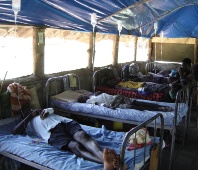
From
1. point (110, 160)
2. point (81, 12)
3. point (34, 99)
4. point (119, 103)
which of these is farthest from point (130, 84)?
point (110, 160)

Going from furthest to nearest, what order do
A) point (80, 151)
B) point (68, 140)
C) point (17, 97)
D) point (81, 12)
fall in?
1. point (81, 12)
2. point (17, 97)
3. point (68, 140)
4. point (80, 151)

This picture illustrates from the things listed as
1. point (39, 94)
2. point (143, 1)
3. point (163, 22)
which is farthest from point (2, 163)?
point (163, 22)

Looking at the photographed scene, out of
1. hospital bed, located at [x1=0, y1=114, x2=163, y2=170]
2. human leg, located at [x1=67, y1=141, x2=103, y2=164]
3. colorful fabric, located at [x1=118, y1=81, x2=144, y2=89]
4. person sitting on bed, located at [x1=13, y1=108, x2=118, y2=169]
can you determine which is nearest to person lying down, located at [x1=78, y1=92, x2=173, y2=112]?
hospital bed, located at [x1=0, y1=114, x2=163, y2=170]

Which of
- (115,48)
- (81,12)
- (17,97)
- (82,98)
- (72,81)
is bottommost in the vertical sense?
(82,98)

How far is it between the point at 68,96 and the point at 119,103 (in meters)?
1.05

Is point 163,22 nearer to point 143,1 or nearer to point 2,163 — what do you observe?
point 143,1

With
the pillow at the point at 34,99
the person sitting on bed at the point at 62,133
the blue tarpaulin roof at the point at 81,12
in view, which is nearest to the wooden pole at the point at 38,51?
the blue tarpaulin roof at the point at 81,12

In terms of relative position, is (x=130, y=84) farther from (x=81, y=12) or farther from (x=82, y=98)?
(x=81, y=12)

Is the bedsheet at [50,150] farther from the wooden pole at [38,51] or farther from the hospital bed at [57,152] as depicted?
the wooden pole at [38,51]

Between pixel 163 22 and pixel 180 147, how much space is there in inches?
184

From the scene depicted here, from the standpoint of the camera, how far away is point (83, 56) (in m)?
6.76

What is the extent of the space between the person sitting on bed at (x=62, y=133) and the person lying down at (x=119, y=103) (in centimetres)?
109

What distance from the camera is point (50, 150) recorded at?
295 centimetres

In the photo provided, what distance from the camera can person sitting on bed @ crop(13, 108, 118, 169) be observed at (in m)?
2.77
